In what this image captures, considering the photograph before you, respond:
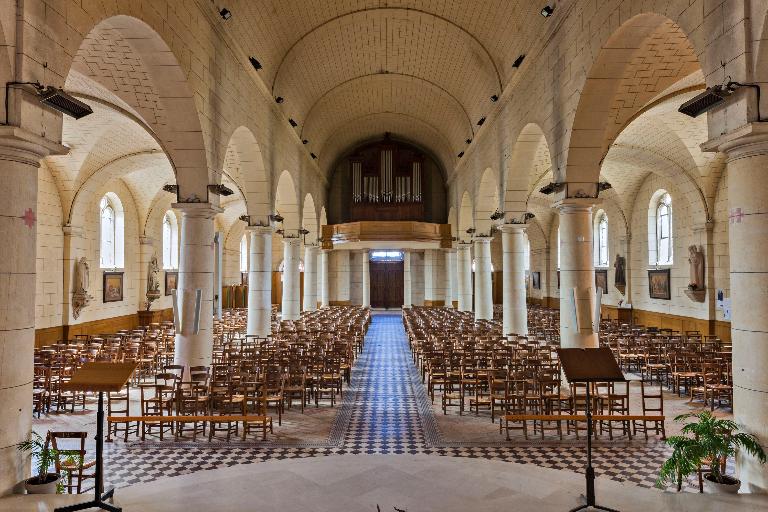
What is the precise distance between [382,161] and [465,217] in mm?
9206

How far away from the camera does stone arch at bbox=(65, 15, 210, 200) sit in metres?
9.64

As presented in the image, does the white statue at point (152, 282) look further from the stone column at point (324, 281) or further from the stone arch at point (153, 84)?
the stone arch at point (153, 84)

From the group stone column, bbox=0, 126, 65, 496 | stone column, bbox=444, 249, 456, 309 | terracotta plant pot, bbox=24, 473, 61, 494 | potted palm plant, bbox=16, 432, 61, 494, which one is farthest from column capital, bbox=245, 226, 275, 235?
stone column, bbox=444, 249, 456, 309

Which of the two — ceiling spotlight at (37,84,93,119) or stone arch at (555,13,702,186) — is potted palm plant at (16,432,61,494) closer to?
ceiling spotlight at (37,84,93,119)

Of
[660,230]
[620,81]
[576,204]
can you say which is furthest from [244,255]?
[620,81]

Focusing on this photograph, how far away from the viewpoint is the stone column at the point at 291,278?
24250 mm

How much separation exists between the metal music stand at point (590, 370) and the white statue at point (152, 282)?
22659 millimetres

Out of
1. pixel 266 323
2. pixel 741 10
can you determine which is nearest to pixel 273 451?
pixel 741 10

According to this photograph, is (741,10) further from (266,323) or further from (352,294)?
(352,294)

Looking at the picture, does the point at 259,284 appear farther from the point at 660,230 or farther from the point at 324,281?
the point at 324,281

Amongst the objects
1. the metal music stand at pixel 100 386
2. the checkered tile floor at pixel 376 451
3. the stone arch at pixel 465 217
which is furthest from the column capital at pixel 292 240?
the metal music stand at pixel 100 386

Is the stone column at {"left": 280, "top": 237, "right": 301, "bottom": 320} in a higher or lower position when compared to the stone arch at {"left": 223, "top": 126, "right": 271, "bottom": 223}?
lower

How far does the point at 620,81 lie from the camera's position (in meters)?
10.6

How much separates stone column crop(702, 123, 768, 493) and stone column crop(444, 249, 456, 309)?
95.7 ft
